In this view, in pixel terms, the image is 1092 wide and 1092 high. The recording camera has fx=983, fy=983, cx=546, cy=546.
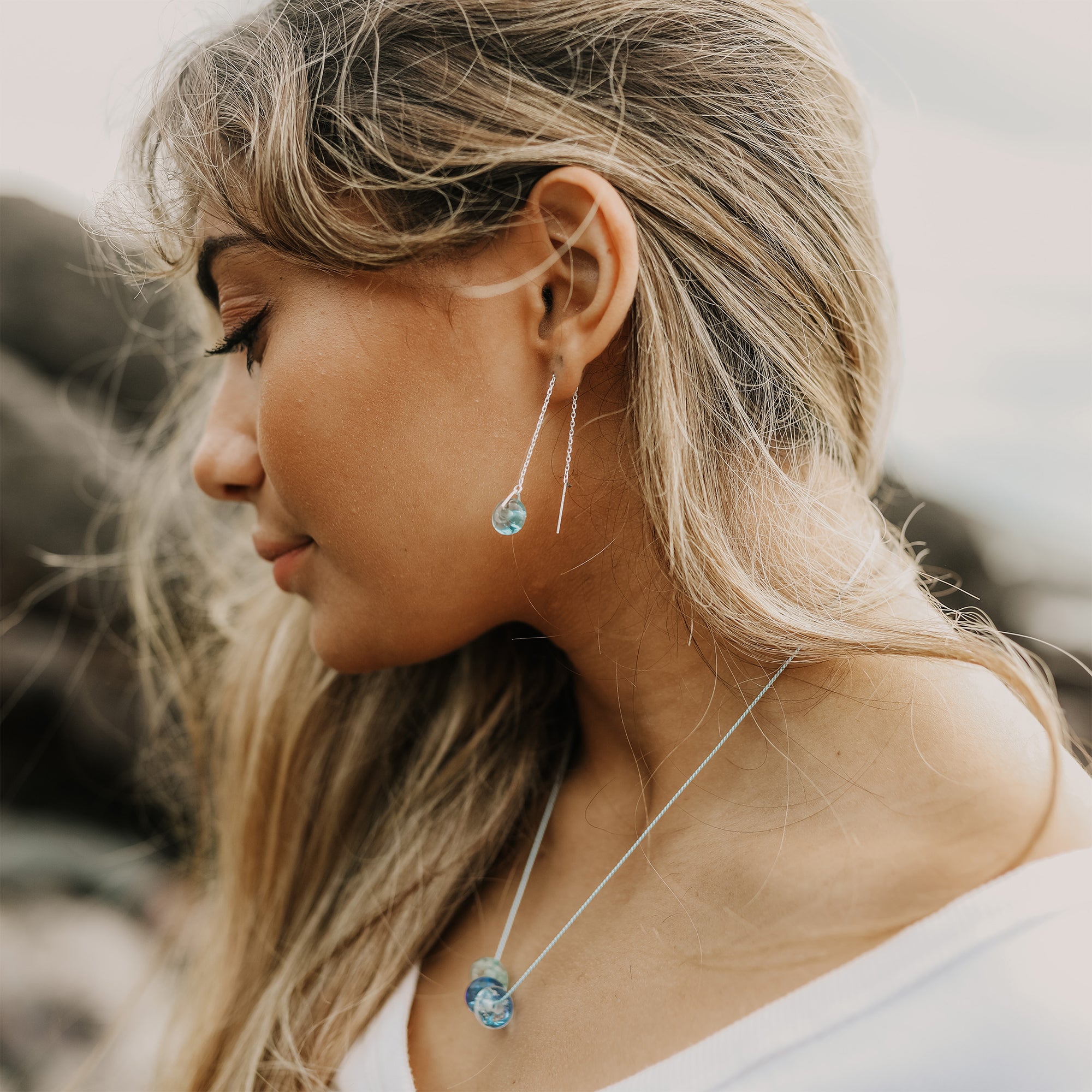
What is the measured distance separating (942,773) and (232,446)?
951 mm

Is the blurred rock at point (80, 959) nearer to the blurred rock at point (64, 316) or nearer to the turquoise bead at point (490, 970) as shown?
the turquoise bead at point (490, 970)

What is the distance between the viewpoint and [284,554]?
4.47ft

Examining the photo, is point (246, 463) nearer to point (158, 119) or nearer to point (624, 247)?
point (158, 119)

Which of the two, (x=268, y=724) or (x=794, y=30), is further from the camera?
(x=268, y=724)

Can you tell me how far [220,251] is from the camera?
1.18 m

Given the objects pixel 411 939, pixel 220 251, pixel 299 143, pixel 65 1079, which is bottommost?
pixel 65 1079

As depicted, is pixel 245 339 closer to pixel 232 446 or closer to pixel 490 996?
pixel 232 446

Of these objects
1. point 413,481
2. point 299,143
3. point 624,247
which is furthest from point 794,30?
point 413,481

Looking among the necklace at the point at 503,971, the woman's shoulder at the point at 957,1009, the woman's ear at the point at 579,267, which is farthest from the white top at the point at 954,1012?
the woman's ear at the point at 579,267

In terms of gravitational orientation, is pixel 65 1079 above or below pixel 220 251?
below

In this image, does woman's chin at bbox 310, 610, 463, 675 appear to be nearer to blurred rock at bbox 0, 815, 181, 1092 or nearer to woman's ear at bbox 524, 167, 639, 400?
woman's ear at bbox 524, 167, 639, 400

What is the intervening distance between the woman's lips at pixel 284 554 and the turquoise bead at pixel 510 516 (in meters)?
0.31

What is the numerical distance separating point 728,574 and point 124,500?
175 centimetres

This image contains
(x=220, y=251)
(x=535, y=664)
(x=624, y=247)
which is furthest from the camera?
(x=535, y=664)
